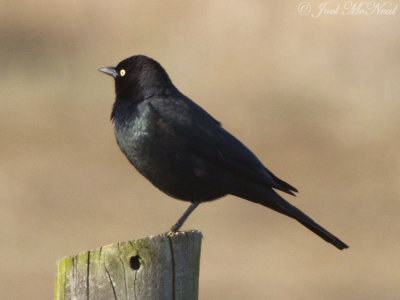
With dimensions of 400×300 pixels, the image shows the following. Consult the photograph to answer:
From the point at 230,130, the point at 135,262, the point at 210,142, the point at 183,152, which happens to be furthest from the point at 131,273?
the point at 230,130

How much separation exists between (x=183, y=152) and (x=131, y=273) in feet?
5.38

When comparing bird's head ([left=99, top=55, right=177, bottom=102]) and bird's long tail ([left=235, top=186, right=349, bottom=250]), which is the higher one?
bird's head ([left=99, top=55, right=177, bottom=102])

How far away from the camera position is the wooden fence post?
477 centimetres

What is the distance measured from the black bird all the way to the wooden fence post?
56.9 inches

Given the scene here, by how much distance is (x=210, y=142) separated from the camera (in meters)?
6.46

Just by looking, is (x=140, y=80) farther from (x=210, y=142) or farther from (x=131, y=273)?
(x=131, y=273)

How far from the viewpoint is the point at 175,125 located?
20.9 ft

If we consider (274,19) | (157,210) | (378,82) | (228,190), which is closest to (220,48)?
(274,19)

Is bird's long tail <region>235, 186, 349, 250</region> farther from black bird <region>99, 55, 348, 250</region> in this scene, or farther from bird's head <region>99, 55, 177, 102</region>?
bird's head <region>99, 55, 177, 102</region>

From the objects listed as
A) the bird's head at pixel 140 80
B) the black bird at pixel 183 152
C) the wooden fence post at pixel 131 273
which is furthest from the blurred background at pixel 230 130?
the wooden fence post at pixel 131 273

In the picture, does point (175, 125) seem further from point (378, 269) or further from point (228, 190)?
point (378, 269)

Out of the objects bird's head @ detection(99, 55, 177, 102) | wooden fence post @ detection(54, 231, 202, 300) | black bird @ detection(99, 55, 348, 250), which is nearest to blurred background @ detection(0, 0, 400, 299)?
bird's head @ detection(99, 55, 177, 102)

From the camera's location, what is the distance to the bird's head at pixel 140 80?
6.72 meters

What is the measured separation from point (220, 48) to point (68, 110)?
8.26ft
